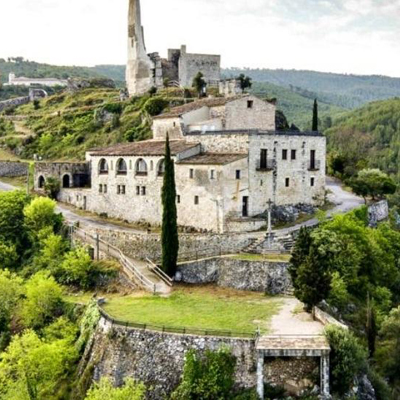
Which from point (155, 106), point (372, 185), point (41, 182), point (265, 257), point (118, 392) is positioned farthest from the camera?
point (155, 106)

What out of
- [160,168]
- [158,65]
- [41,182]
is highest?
[158,65]

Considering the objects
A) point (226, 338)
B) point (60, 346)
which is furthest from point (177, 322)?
point (60, 346)

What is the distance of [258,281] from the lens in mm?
42969

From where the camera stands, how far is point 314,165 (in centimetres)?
5497

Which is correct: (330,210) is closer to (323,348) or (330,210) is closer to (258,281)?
(258,281)

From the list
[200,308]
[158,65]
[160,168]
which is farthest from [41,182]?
[200,308]

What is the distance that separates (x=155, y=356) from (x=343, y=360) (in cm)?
939

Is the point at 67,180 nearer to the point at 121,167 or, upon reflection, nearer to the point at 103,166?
the point at 103,166

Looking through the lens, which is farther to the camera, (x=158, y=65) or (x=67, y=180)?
(x=158, y=65)

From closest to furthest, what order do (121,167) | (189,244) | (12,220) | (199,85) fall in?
(189,244) < (12,220) < (121,167) < (199,85)

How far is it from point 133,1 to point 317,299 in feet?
217

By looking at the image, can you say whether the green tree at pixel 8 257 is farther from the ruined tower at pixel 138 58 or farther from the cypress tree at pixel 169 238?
the ruined tower at pixel 138 58

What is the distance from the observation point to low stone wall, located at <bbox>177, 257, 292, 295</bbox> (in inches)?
1668

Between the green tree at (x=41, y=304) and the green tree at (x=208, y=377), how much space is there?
49.3 ft
